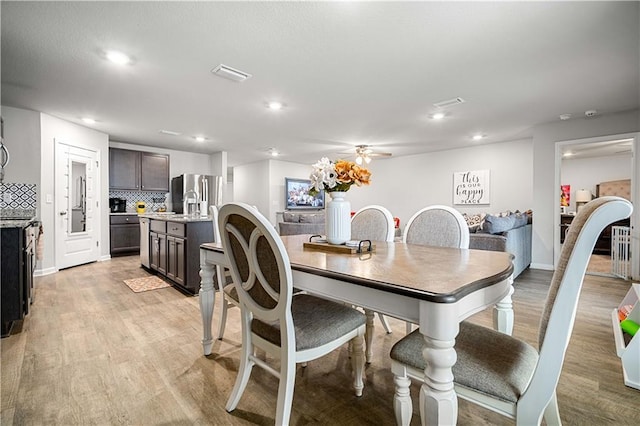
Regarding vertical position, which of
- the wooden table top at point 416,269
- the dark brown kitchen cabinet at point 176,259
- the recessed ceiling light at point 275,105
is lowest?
the dark brown kitchen cabinet at point 176,259

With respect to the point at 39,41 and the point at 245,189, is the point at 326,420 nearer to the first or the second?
the point at 39,41

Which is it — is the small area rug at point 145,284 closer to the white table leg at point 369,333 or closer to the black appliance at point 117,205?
the black appliance at point 117,205

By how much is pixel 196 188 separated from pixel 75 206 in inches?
82.5

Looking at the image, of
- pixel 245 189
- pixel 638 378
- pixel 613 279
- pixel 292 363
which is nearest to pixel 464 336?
pixel 292 363

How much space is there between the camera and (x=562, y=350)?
88cm

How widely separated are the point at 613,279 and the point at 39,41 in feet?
22.2

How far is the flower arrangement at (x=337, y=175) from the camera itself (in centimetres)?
166

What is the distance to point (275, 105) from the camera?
375 cm

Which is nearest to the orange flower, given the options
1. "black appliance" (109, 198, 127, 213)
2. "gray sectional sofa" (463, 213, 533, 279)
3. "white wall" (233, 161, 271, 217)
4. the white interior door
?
"gray sectional sofa" (463, 213, 533, 279)

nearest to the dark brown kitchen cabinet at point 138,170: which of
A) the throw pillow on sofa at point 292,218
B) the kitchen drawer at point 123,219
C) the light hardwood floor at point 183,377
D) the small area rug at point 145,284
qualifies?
the kitchen drawer at point 123,219

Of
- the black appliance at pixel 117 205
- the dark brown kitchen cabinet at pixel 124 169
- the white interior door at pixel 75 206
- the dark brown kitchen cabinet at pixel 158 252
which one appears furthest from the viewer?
the black appliance at pixel 117 205

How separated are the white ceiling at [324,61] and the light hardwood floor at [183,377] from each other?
7.49 ft

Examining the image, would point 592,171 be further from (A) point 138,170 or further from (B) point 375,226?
(A) point 138,170

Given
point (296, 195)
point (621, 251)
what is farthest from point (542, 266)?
point (296, 195)
